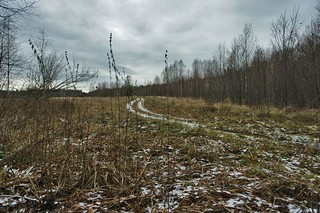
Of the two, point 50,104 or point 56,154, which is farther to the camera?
point 50,104

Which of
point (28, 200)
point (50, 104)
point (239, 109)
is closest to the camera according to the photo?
point (28, 200)

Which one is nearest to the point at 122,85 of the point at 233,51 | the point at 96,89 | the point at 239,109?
the point at 96,89

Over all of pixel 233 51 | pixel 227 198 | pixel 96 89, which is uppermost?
pixel 233 51

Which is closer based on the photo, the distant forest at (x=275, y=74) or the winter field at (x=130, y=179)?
the winter field at (x=130, y=179)

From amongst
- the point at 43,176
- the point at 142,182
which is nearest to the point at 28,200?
the point at 43,176

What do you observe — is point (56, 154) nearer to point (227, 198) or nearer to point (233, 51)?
point (227, 198)

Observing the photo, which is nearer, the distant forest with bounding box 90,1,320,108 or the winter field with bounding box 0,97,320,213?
the winter field with bounding box 0,97,320,213

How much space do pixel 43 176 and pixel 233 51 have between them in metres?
30.5

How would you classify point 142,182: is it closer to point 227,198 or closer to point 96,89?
point 227,198

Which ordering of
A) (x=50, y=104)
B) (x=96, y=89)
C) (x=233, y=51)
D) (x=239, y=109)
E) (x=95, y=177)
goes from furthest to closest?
1. (x=233, y=51)
2. (x=239, y=109)
3. (x=96, y=89)
4. (x=50, y=104)
5. (x=95, y=177)

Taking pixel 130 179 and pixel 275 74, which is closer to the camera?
pixel 130 179

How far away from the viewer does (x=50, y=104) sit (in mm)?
3770

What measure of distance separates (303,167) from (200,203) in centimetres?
318

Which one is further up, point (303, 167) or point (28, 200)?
point (28, 200)
